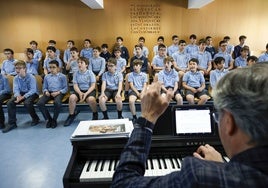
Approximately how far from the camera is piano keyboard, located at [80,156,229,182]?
1.32m

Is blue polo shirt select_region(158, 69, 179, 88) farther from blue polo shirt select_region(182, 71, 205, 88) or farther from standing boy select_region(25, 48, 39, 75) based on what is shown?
standing boy select_region(25, 48, 39, 75)

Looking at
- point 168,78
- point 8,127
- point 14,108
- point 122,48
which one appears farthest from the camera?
point 122,48

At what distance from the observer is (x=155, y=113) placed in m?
0.82

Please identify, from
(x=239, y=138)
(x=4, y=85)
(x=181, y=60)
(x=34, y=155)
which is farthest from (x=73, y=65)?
(x=239, y=138)

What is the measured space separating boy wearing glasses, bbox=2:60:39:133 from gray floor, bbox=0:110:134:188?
0.59 ft

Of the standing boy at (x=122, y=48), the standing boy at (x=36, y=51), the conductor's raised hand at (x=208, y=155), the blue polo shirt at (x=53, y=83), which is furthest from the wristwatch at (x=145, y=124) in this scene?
the standing boy at (x=36, y=51)

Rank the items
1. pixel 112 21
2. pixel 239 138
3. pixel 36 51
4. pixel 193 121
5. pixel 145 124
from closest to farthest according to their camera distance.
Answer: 1. pixel 239 138
2. pixel 145 124
3. pixel 193 121
4. pixel 36 51
5. pixel 112 21

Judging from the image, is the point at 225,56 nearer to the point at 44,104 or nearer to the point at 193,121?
the point at 44,104

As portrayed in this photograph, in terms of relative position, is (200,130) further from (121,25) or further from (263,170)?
(121,25)

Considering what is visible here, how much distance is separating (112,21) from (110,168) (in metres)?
6.79

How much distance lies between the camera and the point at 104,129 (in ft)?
4.99

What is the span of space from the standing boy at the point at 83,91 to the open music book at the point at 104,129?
2.56 metres

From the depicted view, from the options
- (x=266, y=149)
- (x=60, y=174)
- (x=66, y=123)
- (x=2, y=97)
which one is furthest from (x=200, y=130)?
(x=2, y=97)

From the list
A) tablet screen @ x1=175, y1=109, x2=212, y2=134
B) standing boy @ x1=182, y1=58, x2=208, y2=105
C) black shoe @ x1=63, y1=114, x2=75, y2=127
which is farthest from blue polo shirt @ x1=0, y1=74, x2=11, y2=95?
Result: tablet screen @ x1=175, y1=109, x2=212, y2=134
